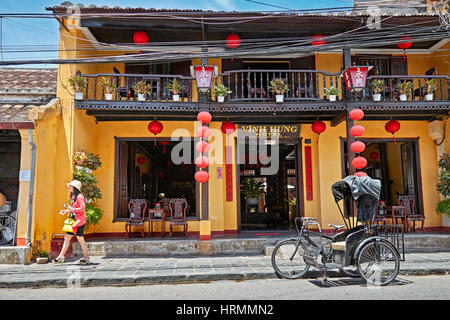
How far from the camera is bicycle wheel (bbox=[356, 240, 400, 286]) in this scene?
579 centimetres

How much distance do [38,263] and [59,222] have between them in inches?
51.7

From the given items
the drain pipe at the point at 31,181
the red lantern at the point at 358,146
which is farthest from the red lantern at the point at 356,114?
the drain pipe at the point at 31,181

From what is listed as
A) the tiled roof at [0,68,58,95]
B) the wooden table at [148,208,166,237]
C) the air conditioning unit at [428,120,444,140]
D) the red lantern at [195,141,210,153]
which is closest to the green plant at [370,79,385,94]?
the air conditioning unit at [428,120,444,140]

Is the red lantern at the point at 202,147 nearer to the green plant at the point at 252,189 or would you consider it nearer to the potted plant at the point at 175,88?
the potted plant at the point at 175,88

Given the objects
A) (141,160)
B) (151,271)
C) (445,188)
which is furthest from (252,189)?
(151,271)

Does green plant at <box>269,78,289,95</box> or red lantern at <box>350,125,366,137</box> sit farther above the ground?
green plant at <box>269,78,289,95</box>

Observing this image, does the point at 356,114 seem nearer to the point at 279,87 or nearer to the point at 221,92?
the point at 279,87

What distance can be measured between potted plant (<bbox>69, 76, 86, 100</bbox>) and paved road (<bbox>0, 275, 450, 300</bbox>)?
494cm

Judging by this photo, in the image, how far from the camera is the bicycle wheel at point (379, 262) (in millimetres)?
5789

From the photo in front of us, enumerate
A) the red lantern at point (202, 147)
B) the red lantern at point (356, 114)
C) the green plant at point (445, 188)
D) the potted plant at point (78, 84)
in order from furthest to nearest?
the green plant at point (445, 188), the red lantern at point (356, 114), the potted plant at point (78, 84), the red lantern at point (202, 147)

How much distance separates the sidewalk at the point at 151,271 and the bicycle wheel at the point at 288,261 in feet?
1.06

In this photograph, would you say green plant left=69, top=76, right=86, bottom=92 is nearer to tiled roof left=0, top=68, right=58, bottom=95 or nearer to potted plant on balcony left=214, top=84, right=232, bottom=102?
tiled roof left=0, top=68, right=58, bottom=95

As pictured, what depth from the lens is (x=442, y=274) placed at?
666 centimetres
